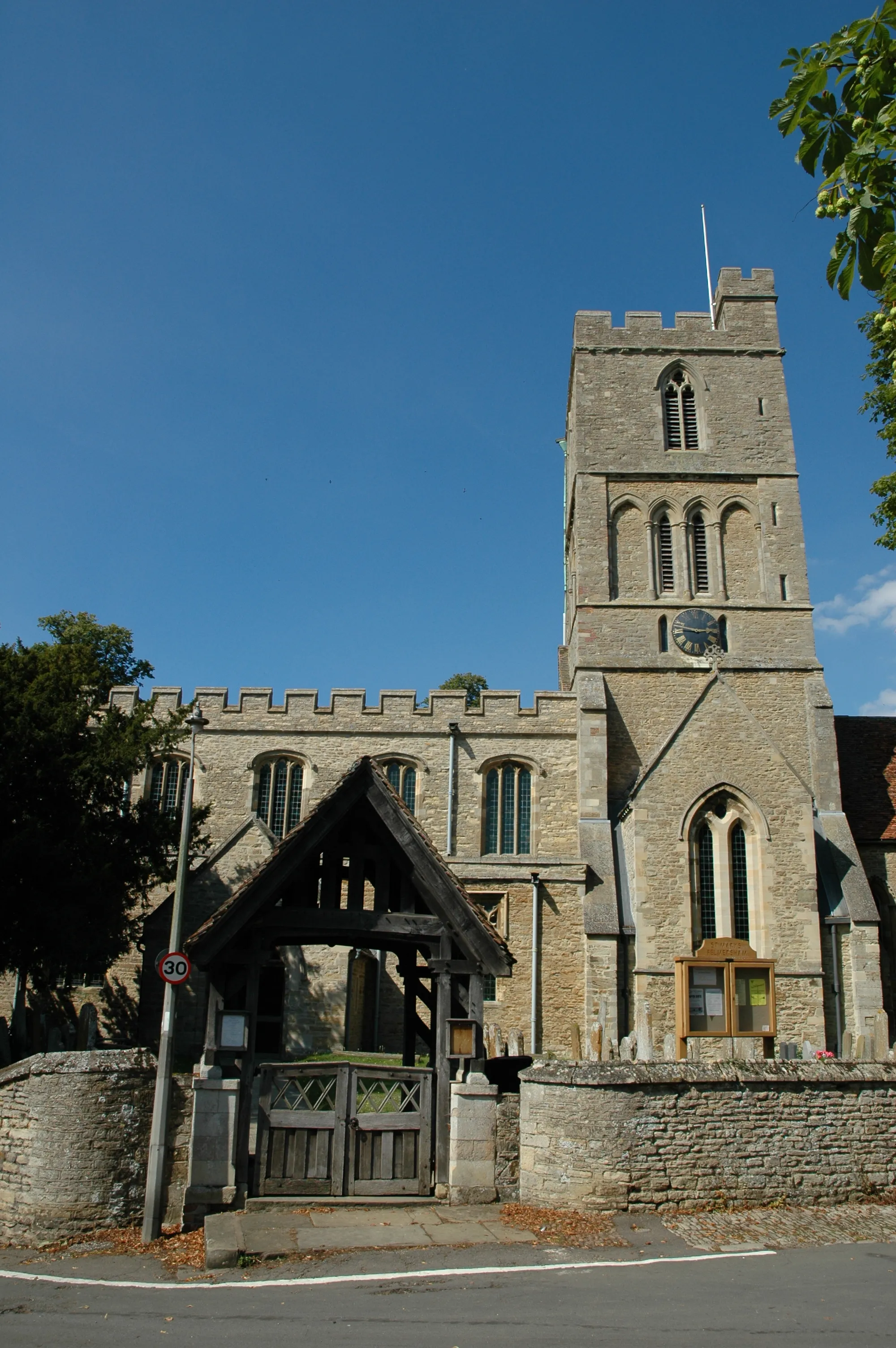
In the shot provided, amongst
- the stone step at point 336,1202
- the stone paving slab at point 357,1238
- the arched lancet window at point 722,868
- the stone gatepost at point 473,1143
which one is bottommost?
the stone paving slab at point 357,1238

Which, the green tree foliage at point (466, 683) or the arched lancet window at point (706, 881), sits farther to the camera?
the green tree foliage at point (466, 683)

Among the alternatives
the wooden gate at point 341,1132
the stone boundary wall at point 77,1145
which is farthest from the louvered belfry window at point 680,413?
the stone boundary wall at point 77,1145

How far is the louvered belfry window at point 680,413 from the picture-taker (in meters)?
27.7

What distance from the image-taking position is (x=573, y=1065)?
9.70 m

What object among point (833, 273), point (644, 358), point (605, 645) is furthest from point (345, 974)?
point (644, 358)

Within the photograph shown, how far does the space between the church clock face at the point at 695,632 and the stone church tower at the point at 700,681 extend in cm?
5

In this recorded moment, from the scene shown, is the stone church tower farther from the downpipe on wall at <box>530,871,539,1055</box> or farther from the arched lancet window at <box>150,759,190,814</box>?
the arched lancet window at <box>150,759,190,814</box>

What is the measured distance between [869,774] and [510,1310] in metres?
20.8

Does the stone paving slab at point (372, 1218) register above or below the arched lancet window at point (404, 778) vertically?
below

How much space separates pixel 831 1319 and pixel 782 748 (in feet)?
60.2

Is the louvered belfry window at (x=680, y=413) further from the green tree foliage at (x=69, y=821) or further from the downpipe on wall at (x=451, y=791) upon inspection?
the green tree foliage at (x=69, y=821)

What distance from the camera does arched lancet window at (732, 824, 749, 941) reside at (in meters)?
21.3

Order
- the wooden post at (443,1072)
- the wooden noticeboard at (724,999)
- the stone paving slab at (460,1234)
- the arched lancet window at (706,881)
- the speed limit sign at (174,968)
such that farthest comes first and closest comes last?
the arched lancet window at (706,881)
the wooden noticeboard at (724,999)
the wooden post at (443,1072)
the speed limit sign at (174,968)
the stone paving slab at (460,1234)

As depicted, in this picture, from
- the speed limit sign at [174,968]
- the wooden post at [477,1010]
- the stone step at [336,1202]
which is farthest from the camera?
the wooden post at [477,1010]
